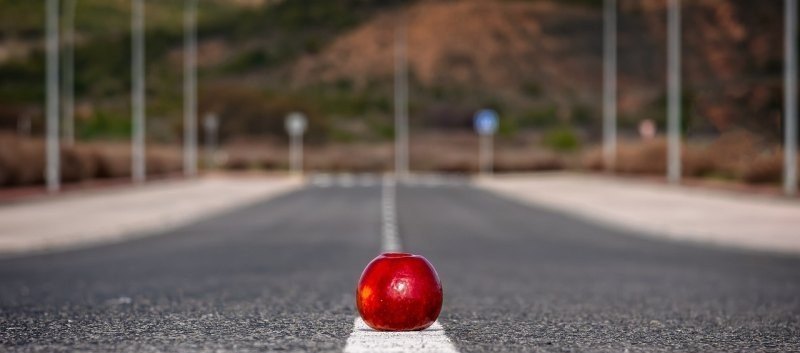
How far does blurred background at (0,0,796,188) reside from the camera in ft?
313

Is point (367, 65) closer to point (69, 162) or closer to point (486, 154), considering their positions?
point (486, 154)

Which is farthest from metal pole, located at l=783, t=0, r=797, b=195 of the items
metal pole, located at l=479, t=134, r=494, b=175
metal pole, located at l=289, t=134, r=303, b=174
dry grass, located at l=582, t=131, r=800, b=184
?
metal pole, located at l=289, t=134, r=303, b=174

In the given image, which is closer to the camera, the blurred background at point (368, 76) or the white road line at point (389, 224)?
the white road line at point (389, 224)

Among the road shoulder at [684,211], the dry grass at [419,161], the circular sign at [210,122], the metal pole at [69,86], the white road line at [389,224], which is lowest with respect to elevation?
the white road line at [389,224]

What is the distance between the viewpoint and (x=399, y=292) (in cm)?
680

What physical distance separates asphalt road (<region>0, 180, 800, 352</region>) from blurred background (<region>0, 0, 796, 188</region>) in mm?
48272

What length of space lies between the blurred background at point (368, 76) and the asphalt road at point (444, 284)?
Answer: 48.3m

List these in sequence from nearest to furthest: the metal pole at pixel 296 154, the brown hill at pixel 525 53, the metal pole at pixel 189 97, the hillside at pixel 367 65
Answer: the metal pole at pixel 189 97
the metal pole at pixel 296 154
the hillside at pixel 367 65
the brown hill at pixel 525 53

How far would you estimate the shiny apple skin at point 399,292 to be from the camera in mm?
6805

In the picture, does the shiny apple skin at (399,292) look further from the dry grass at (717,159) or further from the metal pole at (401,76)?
the metal pole at (401,76)

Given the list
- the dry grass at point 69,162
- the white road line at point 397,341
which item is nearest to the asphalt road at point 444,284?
the white road line at point 397,341

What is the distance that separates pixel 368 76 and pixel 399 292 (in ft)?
371

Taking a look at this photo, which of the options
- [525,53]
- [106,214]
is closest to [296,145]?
[525,53]

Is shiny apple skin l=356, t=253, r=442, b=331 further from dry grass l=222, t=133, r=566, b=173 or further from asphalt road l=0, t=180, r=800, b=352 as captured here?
dry grass l=222, t=133, r=566, b=173
